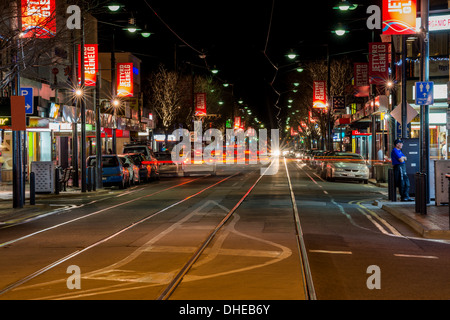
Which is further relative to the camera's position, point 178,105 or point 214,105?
point 214,105

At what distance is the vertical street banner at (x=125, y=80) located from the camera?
135ft

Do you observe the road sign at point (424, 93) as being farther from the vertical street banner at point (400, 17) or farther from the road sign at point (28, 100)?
the road sign at point (28, 100)

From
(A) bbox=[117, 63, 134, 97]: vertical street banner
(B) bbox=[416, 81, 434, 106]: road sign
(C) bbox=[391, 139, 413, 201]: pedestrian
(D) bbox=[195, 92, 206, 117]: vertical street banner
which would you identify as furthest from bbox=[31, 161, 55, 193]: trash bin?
(D) bbox=[195, 92, 206, 117]: vertical street banner

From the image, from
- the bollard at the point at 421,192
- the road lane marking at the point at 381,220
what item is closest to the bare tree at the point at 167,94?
the road lane marking at the point at 381,220

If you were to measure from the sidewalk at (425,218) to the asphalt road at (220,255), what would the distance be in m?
0.33

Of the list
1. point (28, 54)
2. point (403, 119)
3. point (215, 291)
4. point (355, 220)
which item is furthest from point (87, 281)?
point (403, 119)

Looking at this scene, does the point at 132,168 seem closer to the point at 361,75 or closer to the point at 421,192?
the point at 421,192

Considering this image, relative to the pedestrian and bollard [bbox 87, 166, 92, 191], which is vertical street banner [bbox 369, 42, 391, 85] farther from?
bollard [bbox 87, 166, 92, 191]

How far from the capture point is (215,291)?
785 centimetres

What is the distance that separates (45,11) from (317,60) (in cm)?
5491

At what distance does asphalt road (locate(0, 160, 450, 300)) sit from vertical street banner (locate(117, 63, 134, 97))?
2294 centimetres

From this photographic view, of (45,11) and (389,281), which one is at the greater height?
(45,11)

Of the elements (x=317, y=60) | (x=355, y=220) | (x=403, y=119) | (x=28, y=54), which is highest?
(x=317, y=60)

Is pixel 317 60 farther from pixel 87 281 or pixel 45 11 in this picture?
pixel 87 281
